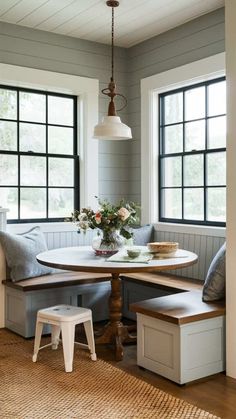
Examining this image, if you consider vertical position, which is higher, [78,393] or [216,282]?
[216,282]

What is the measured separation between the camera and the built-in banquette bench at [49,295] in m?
4.20

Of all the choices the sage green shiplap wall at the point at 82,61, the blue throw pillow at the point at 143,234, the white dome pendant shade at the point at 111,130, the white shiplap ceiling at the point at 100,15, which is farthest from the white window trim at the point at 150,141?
the white dome pendant shade at the point at 111,130

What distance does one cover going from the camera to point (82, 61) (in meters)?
5.25

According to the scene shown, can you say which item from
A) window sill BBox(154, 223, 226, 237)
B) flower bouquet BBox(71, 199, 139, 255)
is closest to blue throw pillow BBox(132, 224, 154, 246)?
window sill BBox(154, 223, 226, 237)

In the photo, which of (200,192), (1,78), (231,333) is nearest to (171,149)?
(200,192)

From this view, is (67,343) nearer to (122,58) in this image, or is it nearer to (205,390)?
(205,390)

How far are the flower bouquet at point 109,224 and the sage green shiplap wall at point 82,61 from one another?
1.45 m

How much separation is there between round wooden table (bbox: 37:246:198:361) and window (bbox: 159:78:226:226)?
824 mm

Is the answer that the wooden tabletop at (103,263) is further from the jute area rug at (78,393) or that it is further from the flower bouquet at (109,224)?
the jute area rug at (78,393)

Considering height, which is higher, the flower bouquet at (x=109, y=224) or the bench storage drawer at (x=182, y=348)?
the flower bouquet at (x=109, y=224)

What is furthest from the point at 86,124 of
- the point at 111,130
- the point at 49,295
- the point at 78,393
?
the point at 78,393

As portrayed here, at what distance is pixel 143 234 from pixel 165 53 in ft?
6.43

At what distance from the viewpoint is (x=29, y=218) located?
501 cm

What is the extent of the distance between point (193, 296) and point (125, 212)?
2.84 ft
